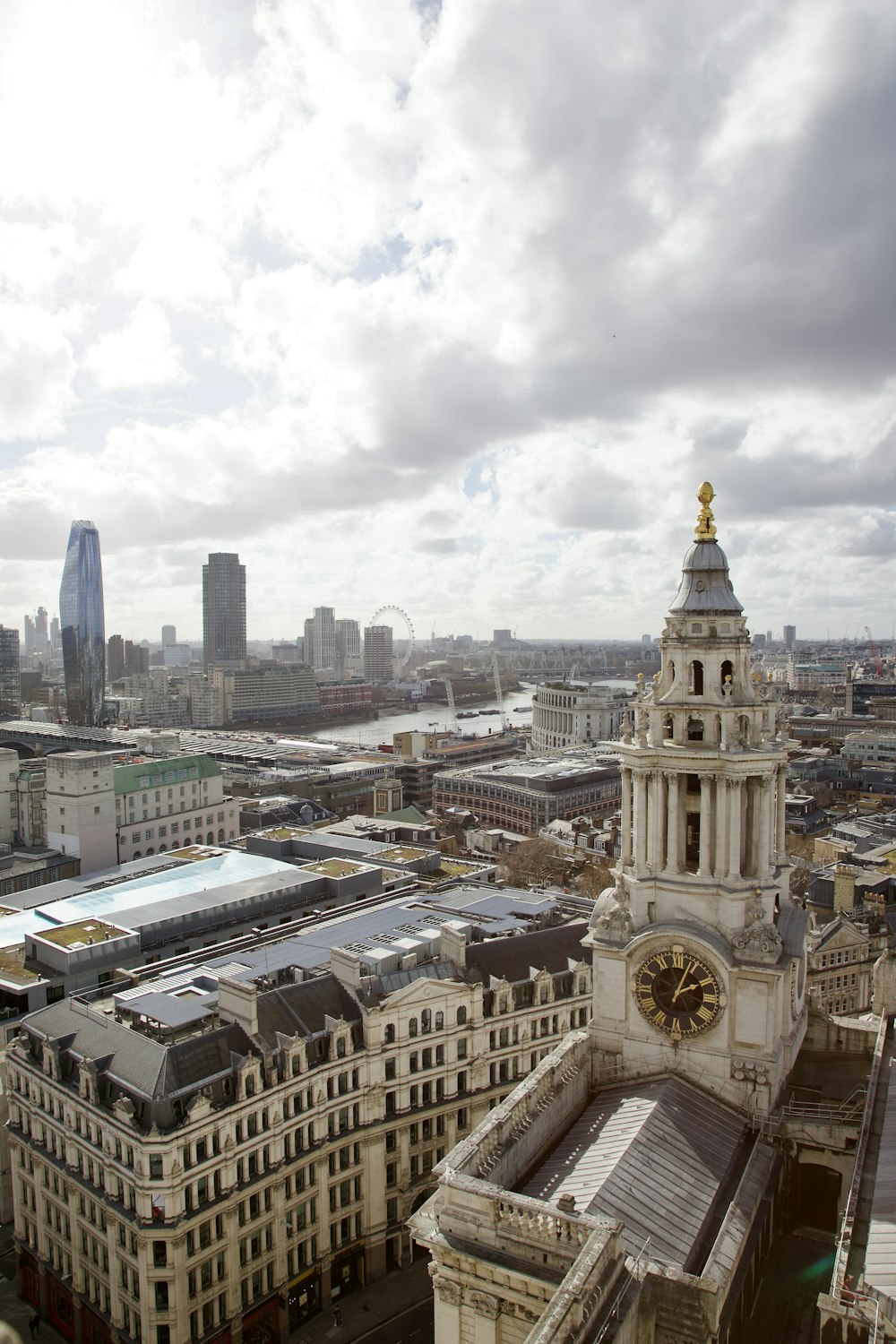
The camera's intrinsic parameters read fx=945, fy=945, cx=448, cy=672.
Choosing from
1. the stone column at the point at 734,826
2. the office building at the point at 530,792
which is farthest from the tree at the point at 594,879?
the stone column at the point at 734,826

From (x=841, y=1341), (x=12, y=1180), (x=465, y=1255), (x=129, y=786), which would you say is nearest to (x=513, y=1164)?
(x=465, y=1255)

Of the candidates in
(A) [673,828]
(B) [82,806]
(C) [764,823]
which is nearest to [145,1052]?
(A) [673,828]

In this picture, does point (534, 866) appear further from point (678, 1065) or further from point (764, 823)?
point (764, 823)

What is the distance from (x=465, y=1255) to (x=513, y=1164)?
9.52 feet

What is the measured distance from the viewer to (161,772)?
10438 centimetres

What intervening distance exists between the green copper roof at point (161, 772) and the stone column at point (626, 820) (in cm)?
7960

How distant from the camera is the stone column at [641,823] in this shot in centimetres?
2978

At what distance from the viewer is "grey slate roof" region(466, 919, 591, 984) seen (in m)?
47.8

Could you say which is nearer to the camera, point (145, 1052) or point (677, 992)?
→ point (677, 992)

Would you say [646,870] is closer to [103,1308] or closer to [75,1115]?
[75,1115]

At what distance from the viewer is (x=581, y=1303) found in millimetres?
17672

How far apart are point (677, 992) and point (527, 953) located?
69.9ft

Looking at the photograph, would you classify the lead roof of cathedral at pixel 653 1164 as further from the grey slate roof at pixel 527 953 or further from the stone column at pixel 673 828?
the grey slate roof at pixel 527 953

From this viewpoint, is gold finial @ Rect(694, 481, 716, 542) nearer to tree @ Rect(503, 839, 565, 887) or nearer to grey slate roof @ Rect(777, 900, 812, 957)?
grey slate roof @ Rect(777, 900, 812, 957)
